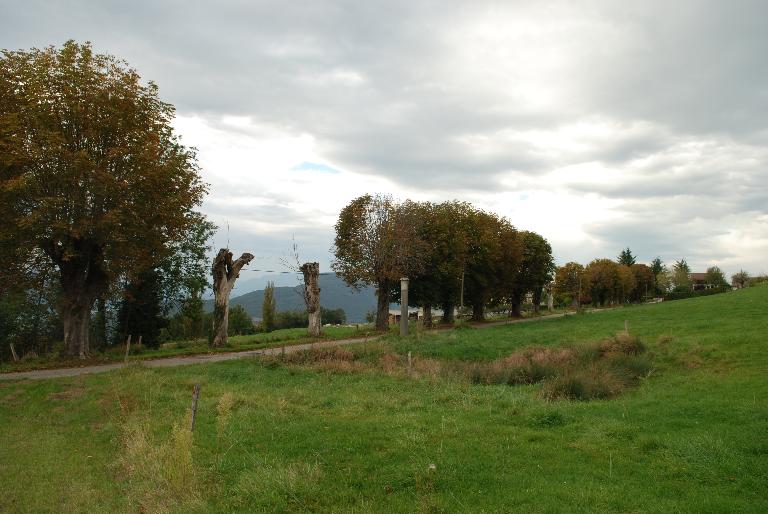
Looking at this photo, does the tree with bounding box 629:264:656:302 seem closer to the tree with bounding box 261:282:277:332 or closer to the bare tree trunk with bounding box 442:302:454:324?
the tree with bounding box 261:282:277:332

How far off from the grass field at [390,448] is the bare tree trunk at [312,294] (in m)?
19.4

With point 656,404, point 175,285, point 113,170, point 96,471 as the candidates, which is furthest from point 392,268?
point 96,471

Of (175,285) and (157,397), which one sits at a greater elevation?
(175,285)

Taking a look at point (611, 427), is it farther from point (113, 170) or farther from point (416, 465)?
point (113, 170)

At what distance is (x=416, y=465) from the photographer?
321 inches

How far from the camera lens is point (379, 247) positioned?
41625 mm

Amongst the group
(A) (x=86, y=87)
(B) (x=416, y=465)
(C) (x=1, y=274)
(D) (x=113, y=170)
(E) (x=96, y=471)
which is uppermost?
(A) (x=86, y=87)

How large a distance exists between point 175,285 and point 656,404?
40.1 metres

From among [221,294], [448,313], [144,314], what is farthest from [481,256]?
[144,314]

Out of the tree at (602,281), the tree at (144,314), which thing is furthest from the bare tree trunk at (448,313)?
the tree at (602,281)

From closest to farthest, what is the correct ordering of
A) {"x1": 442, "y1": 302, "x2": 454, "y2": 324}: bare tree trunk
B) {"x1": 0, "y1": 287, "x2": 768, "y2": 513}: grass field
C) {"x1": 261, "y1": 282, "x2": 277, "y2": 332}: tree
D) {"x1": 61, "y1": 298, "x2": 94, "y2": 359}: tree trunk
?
{"x1": 0, "y1": 287, "x2": 768, "y2": 513}: grass field → {"x1": 61, "y1": 298, "x2": 94, "y2": 359}: tree trunk → {"x1": 442, "y1": 302, "x2": 454, "y2": 324}: bare tree trunk → {"x1": 261, "y1": 282, "x2": 277, "y2": 332}: tree

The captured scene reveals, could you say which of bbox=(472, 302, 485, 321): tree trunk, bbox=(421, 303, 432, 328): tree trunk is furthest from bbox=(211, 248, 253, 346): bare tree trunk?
bbox=(472, 302, 485, 321): tree trunk

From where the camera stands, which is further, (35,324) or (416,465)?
(35,324)

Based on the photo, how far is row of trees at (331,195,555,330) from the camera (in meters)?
41.8
